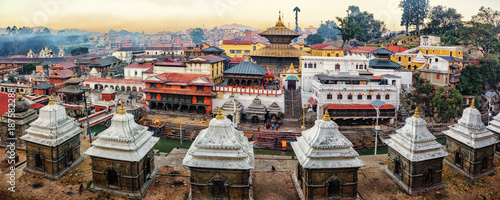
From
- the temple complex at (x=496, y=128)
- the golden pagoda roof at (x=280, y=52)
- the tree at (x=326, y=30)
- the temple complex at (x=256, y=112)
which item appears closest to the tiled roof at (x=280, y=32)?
the golden pagoda roof at (x=280, y=52)

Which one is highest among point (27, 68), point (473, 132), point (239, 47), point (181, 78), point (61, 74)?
point (239, 47)

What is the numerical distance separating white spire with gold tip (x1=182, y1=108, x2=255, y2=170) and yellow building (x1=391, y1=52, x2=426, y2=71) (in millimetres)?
37859

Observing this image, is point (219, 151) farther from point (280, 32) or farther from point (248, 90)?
point (280, 32)

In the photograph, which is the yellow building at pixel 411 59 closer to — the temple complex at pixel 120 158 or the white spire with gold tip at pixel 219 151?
the white spire with gold tip at pixel 219 151

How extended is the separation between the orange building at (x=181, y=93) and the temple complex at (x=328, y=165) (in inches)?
813

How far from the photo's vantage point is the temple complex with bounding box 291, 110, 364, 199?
1469 centimetres

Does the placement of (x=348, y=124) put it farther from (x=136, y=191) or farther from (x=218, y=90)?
(x=136, y=191)

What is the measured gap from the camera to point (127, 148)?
50.2 ft

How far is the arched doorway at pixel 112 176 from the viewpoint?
15836 millimetres

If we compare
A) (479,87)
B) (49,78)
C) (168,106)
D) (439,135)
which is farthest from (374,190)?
(49,78)

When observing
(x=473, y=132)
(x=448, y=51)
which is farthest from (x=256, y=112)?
(x=448, y=51)

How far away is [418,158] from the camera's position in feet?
52.3

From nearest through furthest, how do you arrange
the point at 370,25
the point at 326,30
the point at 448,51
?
the point at 448,51 → the point at 370,25 → the point at 326,30

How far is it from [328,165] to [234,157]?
4.06 meters
